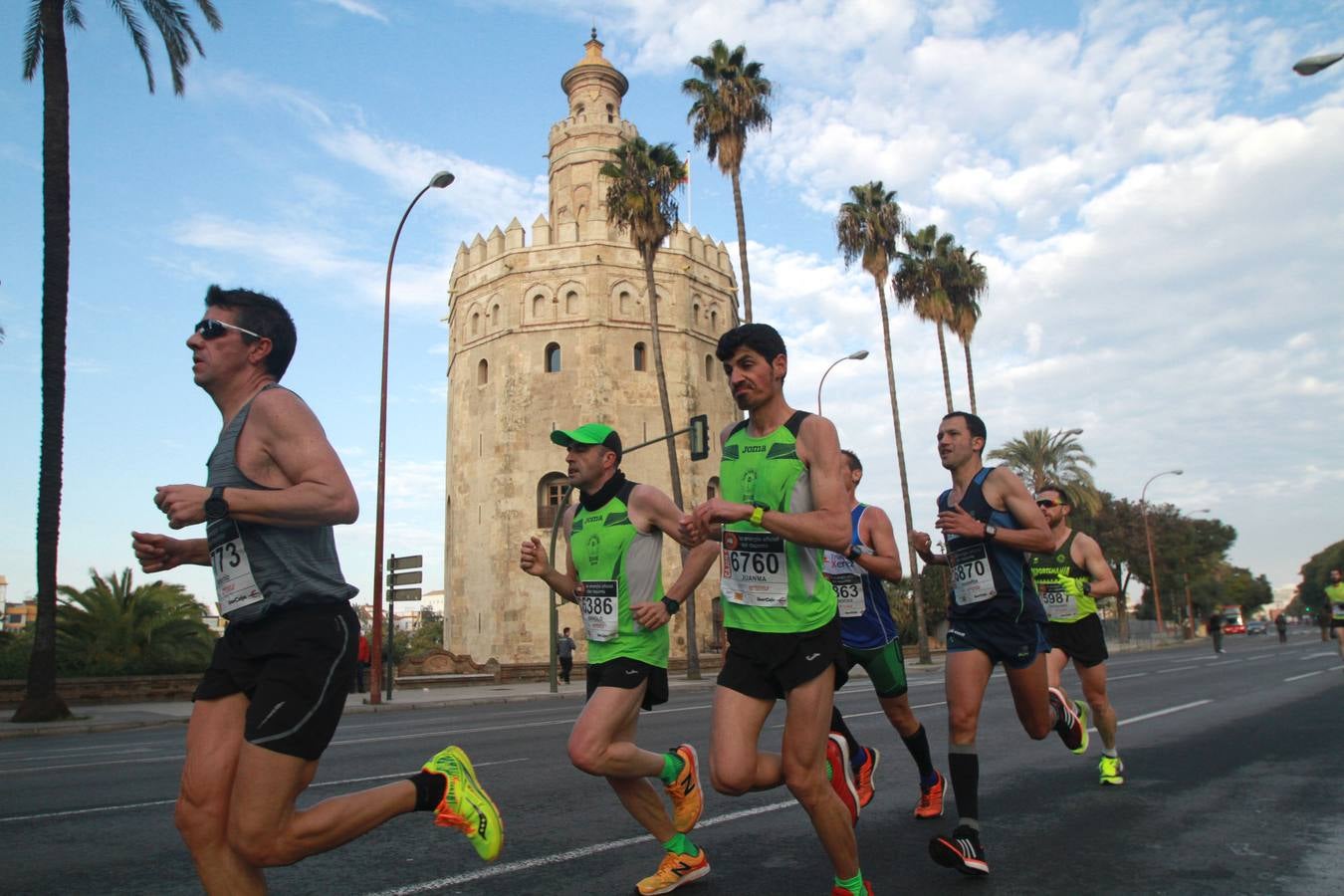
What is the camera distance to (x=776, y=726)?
1103 cm

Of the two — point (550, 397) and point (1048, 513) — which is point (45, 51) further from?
point (550, 397)

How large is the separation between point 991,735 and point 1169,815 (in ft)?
13.6

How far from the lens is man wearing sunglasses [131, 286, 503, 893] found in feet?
9.64

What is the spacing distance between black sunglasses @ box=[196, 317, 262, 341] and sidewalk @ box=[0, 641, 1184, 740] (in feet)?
42.9

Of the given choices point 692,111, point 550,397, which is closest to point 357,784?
point 692,111

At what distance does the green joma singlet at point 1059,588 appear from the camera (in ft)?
25.2

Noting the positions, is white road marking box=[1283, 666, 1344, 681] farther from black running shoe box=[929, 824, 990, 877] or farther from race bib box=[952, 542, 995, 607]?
black running shoe box=[929, 824, 990, 877]

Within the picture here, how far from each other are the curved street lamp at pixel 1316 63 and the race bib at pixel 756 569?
43.4 ft

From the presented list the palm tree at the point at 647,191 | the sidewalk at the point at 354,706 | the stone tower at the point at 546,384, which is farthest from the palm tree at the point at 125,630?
the stone tower at the point at 546,384

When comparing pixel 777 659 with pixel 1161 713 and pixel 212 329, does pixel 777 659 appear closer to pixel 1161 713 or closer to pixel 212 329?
pixel 212 329

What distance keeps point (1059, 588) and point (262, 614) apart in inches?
247

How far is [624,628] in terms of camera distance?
4652 millimetres

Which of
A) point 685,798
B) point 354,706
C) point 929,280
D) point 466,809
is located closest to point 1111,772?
point 685,798

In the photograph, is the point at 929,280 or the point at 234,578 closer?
the point at 234,578
